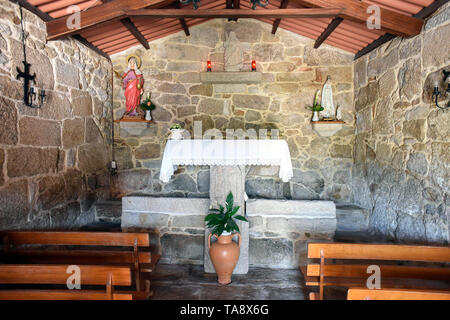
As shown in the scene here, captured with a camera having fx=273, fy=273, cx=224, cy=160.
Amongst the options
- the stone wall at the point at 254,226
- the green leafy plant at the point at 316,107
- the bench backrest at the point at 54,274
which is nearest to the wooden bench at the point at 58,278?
the bench backrest at the point at 54,274

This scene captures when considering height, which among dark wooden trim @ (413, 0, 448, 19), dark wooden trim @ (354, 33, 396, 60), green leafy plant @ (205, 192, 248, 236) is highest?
dark wooden trim @ (354, 33, 396, 60)

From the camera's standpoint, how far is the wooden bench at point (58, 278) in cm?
177

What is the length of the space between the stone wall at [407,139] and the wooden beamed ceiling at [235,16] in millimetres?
220

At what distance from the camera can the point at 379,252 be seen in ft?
7.63

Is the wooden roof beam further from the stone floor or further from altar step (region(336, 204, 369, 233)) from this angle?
the stone floor

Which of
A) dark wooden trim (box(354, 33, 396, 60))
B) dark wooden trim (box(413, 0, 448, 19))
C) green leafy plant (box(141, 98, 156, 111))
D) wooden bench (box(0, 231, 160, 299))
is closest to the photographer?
wooden bench (box(0, 231, 160, 299))

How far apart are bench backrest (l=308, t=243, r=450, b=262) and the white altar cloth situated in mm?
1119

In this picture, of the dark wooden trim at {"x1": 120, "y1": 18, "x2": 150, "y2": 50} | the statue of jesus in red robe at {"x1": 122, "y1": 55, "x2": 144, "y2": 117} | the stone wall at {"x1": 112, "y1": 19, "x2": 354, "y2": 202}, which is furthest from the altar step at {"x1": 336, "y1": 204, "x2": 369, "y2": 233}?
the dark wooden trim at {"x1": 120, "y1": 18, "x2": 150, "y2": 50}

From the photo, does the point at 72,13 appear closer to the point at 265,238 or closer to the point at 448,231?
the point at 265,238

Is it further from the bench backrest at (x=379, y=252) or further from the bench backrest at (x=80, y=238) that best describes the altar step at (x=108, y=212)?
the bench backrest at (x=379, y=252)

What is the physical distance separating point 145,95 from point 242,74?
5.94ft

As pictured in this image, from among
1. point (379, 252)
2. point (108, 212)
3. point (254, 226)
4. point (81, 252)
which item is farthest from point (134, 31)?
point (379, 252)

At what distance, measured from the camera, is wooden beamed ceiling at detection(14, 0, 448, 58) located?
311 centimetres
